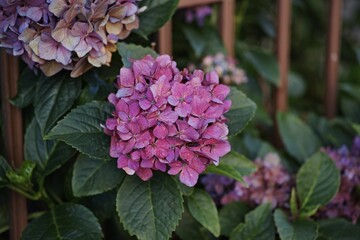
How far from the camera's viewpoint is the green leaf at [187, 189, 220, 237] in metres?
1.54

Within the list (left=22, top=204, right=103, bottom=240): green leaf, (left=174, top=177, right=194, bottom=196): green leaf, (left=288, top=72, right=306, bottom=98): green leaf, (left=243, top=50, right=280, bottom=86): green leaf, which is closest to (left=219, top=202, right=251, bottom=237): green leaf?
(left=174, top=177, right=194, bottom=196): green leaf

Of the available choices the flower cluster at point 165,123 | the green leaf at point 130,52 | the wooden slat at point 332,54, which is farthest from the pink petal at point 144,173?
the wooden slat at point 332,54

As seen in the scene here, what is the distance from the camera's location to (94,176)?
4.85 ft

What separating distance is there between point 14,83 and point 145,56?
1.09 feet

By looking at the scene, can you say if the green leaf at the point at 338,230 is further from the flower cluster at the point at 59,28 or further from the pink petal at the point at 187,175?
the flower cluster at the point at 59,28

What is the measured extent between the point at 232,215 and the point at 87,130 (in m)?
0.54

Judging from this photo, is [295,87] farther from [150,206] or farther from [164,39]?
[150,206]

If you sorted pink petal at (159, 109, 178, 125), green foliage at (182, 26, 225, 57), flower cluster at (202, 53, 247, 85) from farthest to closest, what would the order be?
green foliage at (182, 26, 225, 57), flower cluster at (202, 53, 247, 85), pink petal at (159, 109, 178, 125)

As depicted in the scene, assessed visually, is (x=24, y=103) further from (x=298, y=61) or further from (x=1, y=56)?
(x=298, y=61)

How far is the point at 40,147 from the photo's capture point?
5.07ft

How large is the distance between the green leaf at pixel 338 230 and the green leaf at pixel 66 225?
0.59m

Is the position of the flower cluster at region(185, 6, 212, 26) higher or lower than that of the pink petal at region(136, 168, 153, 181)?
lower

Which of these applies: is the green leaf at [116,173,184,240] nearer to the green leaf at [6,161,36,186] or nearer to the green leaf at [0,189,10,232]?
the green leaf at [6,161,36,186]

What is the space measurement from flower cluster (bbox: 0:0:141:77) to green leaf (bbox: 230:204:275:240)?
1.79 ft
